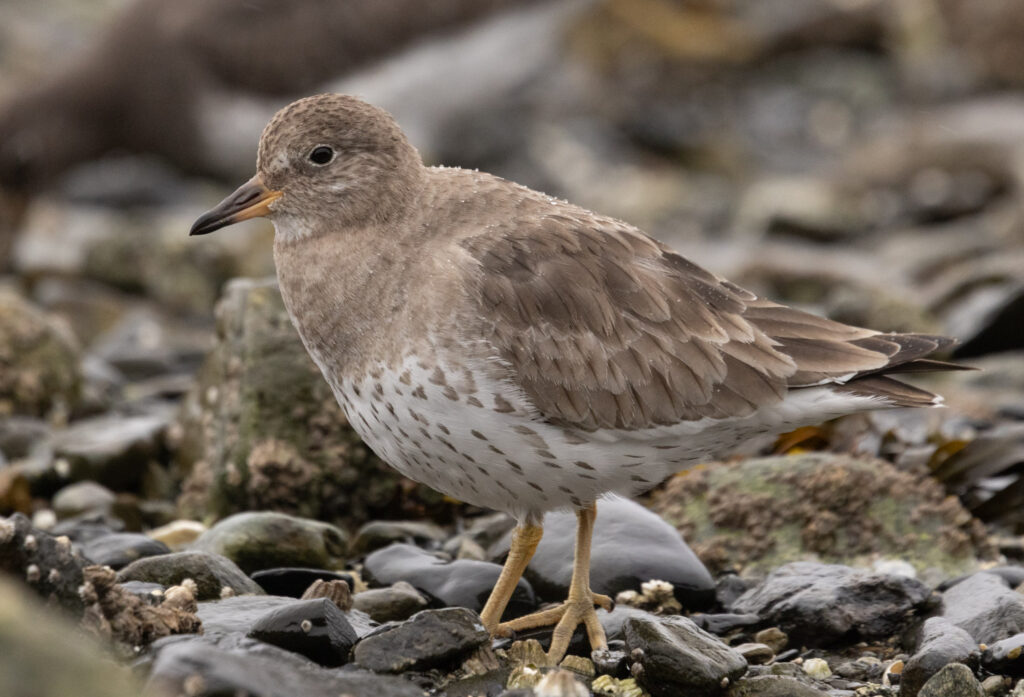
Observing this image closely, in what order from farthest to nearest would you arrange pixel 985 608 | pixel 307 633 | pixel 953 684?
pixel 985 608
pixel 307 633
pixel 953 684

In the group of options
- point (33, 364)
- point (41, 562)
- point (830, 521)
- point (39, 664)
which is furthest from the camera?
point (33, 364)

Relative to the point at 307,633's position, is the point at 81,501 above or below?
above

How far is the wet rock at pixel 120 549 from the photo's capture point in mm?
5852

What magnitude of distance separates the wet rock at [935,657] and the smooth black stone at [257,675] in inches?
72.9

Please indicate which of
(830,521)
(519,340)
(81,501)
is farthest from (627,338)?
(81,501)

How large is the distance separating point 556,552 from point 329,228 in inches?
75.0

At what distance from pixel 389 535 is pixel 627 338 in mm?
1887

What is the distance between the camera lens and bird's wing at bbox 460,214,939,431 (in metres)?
5.34

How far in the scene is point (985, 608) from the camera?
17.4 ft

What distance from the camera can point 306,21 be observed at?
15.3m

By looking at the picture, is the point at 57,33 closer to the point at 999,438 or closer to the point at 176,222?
the point at 176,222

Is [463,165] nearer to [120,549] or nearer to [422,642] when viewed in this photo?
[120,549]

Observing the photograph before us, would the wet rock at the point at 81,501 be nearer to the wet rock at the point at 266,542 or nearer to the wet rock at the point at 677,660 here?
the wet rock at the point at 266,542

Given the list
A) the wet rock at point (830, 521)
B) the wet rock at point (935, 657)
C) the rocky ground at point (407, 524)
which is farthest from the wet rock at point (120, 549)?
the wet rock at point (935, 657)
